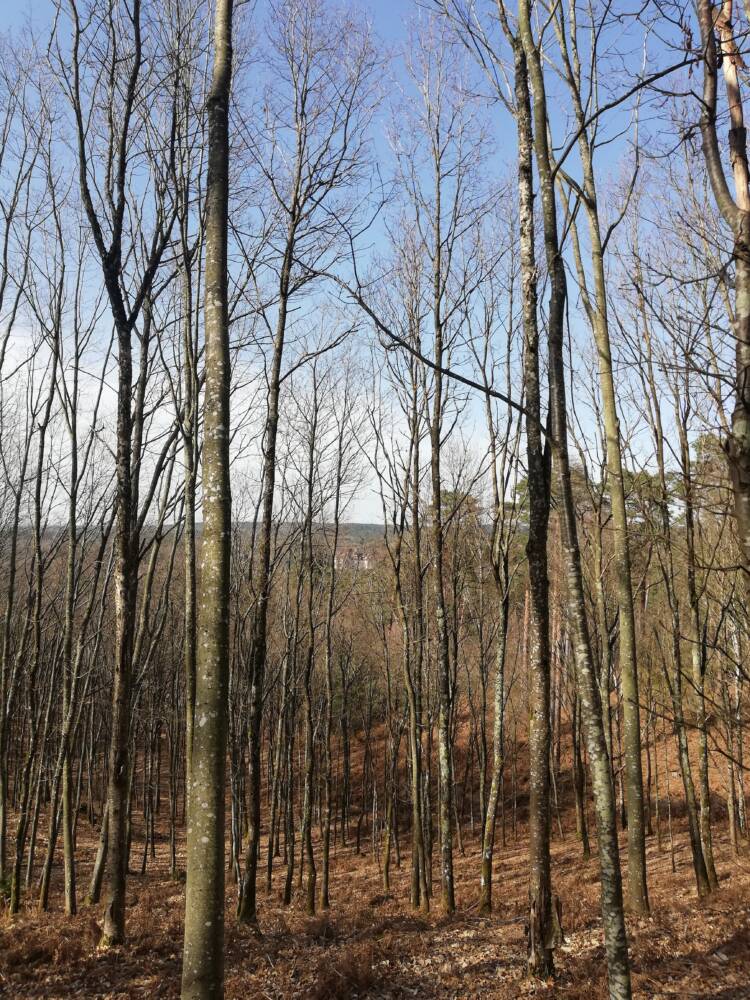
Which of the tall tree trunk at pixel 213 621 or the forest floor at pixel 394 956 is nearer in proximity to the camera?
the tall tree trunk at pixel 213 621

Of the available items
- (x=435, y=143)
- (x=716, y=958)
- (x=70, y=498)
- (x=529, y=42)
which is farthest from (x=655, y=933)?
(x=435, y=143)

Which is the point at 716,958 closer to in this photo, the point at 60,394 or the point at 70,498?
the point at 70,498

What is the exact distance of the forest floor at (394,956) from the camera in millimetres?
5113

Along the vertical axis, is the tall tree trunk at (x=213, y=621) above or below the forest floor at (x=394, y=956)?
above

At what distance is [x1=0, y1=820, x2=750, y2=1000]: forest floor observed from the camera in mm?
5113

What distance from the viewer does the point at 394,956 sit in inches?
236

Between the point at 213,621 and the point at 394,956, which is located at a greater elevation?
the point at 213,621

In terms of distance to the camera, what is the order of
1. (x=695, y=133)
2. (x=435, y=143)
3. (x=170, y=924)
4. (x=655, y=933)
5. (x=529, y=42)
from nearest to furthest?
(x=695, y=133), (x=529, y=42), (x=655, y=933), (x=170, y=924), (x=435, y=143)

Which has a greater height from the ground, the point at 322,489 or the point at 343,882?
the point at 322,489

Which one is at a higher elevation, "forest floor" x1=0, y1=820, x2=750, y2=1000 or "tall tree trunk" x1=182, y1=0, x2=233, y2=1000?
"tall tree trunk" x1=182, y1=0, x2=233, y2=1000

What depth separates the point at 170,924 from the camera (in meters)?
7.33

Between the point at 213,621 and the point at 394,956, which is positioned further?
the point at 394,956

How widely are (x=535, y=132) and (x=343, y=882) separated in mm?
16972

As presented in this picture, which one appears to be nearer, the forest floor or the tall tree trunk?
the tall tree trunk
